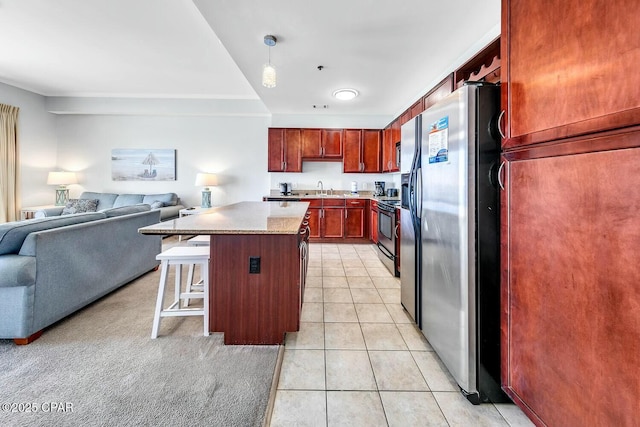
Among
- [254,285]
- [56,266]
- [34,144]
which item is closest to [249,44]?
[254,285]

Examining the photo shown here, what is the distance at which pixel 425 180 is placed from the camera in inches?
71.6

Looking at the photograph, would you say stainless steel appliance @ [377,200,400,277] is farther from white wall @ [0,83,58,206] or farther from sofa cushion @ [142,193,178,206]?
white wall @ [0,83,58,206]

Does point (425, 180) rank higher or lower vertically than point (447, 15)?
lower

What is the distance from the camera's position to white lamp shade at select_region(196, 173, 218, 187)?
17.6 ft

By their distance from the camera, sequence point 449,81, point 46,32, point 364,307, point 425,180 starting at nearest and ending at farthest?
point 425,180 < point 364,307 < point 449,81 < point 46,32

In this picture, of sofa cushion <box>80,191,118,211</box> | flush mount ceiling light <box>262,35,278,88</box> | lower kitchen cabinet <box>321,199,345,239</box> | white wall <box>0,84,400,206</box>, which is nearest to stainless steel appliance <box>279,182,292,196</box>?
white wall <box>0,84,400,206</box>

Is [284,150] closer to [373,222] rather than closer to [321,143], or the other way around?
[321,143]

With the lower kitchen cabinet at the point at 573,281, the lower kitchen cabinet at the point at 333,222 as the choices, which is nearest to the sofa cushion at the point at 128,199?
the lower kitchen cabinet at the point at 333,222

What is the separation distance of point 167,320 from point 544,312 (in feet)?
7.79

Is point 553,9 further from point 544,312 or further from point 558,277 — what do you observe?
point 544,312

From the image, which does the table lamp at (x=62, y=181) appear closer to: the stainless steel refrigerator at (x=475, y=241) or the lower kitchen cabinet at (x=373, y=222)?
the lower kitchen cabinet at (x=373, y=222)

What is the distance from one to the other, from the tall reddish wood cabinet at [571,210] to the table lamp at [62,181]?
713 centimetres

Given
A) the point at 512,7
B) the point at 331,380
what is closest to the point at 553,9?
the point at 512,7

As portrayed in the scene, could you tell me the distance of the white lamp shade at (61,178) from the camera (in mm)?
5414
